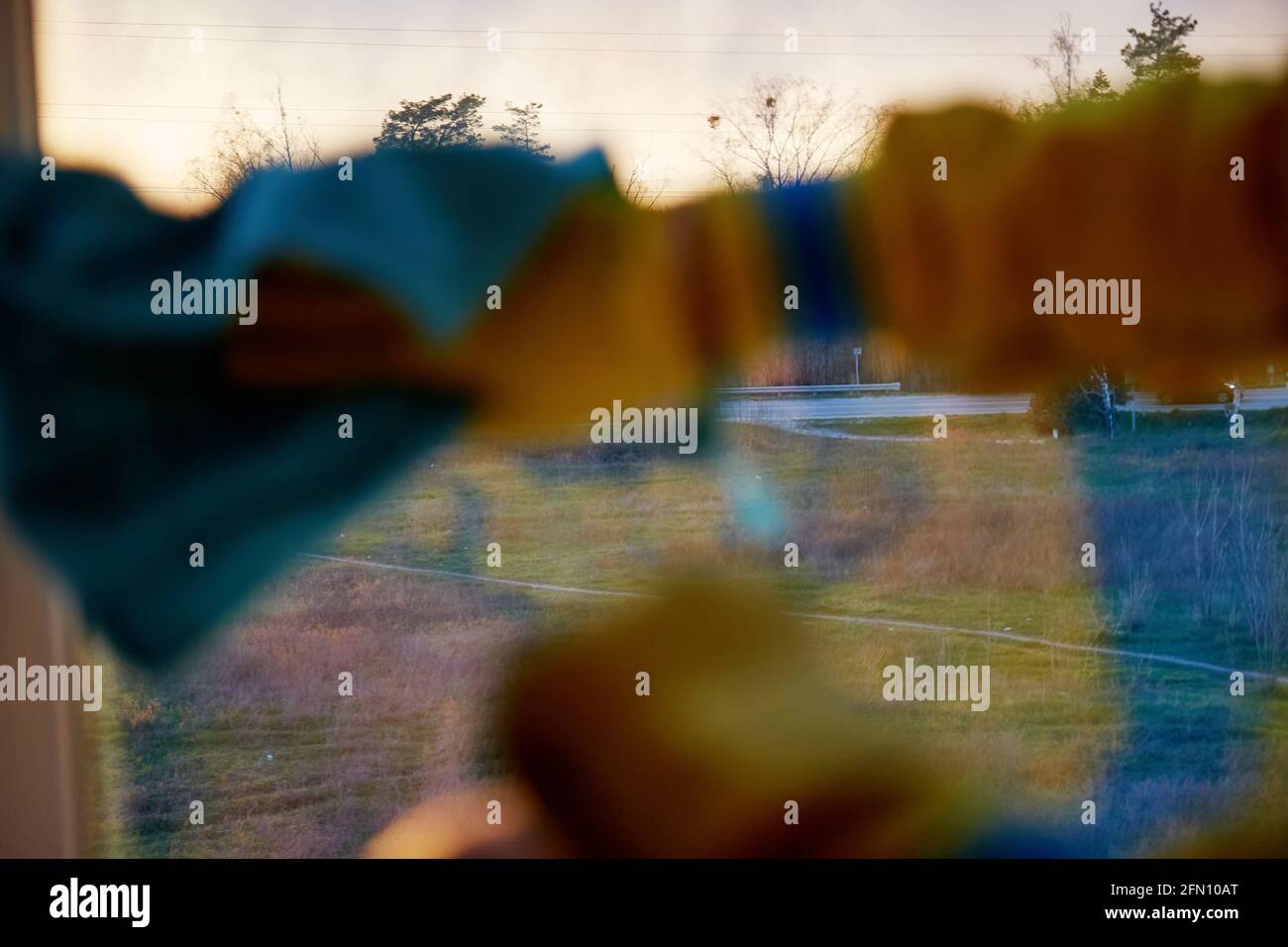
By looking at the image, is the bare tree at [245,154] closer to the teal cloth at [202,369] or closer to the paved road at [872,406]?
the teal cloth at [202,369]

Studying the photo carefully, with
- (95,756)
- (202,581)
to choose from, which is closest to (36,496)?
(202,581)

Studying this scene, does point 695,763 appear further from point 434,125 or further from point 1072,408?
point 434,125

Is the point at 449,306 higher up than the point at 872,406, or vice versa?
the point at 449,306

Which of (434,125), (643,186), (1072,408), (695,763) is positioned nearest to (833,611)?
(695,763)

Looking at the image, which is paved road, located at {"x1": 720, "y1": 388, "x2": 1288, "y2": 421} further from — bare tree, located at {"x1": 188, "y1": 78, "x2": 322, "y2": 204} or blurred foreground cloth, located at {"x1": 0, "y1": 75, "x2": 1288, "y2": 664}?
bare tree, located at {"x1": 188, "y1": 78, "x2": 322, "y2": 204}

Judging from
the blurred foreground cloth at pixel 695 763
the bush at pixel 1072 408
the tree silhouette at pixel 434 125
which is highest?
the tree silhouette at pixel 434 125

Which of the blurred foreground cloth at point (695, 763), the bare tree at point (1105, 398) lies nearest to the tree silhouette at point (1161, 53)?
the bare tree at point (1105, 398)
